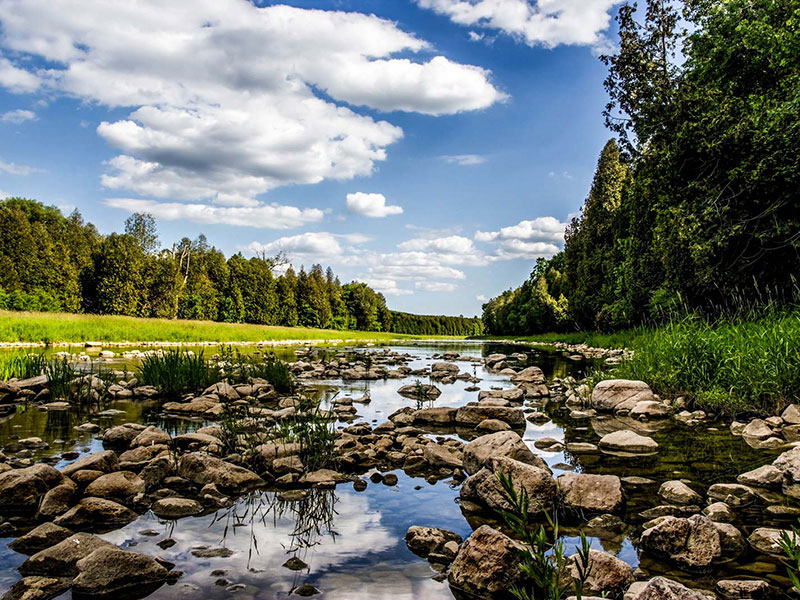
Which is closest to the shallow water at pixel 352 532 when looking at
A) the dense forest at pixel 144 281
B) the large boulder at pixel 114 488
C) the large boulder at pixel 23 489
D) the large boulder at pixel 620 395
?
the large boulder at pixel 114 488

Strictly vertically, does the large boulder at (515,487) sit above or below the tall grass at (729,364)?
below

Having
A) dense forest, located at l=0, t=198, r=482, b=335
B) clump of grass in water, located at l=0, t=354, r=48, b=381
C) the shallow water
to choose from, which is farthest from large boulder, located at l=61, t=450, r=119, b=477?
dense forest, located at l=0, t=198, r=482, b=335

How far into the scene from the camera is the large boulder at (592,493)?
4.17 m

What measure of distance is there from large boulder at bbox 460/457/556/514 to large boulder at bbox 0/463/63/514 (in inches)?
136

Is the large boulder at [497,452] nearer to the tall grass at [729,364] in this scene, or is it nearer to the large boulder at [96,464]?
the large boulder at [96,464]

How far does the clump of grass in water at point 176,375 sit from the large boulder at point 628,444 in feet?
25.8

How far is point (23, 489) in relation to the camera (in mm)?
4219

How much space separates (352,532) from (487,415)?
4382 mm

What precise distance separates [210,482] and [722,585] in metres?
3.88

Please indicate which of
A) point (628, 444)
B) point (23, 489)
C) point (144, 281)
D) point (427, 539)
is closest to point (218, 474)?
point (23, 489)

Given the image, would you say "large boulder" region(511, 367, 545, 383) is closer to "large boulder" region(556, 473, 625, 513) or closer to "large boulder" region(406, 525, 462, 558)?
"large boulder" region(556, 473, 625, 513)

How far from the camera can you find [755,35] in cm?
1349

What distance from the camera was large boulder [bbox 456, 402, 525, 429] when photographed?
25.5 feet

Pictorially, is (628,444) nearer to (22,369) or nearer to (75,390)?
(75,390)
